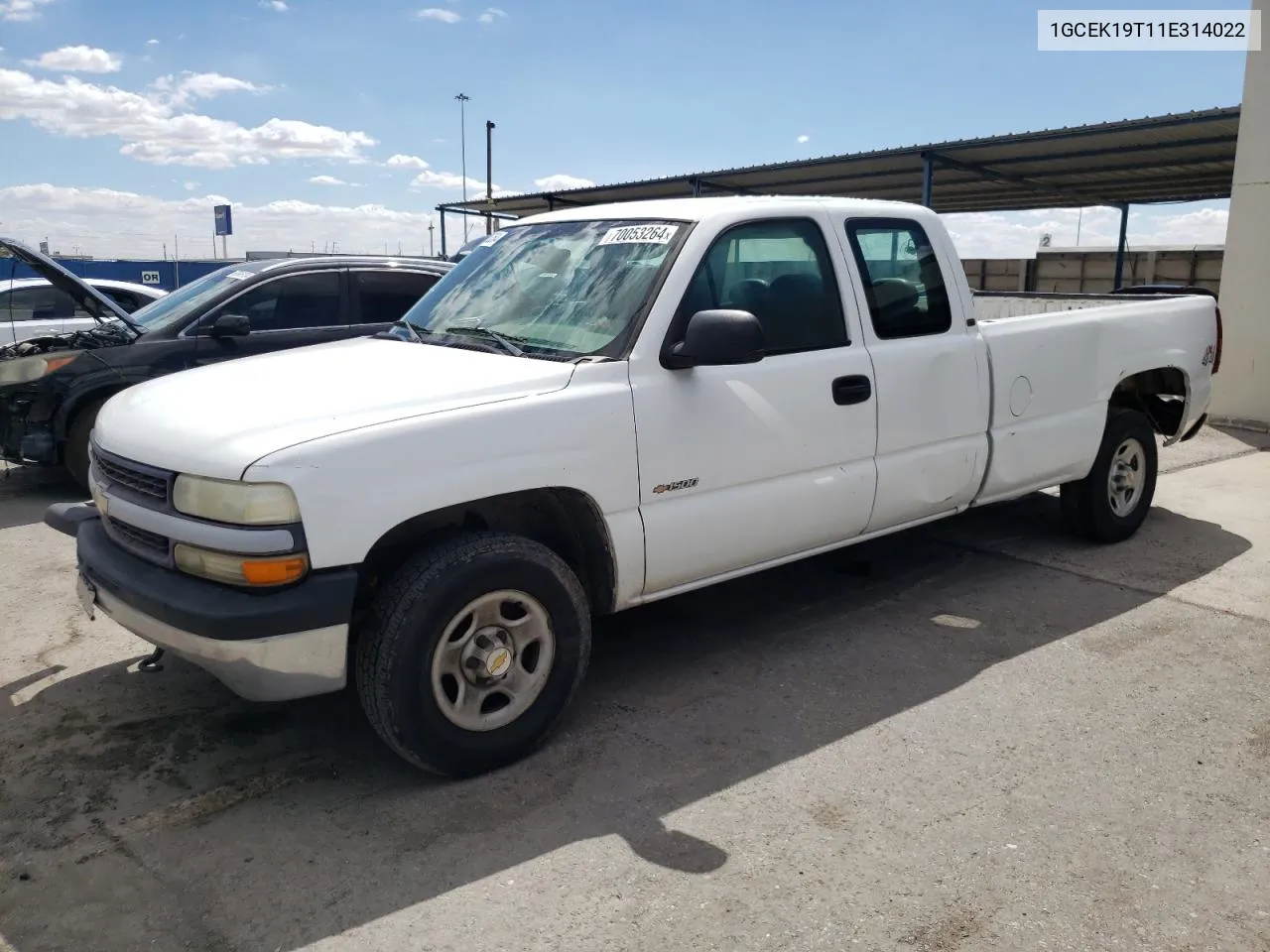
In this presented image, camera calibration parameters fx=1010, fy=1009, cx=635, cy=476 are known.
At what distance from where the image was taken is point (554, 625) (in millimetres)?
3482

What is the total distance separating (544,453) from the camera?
3.38 meters

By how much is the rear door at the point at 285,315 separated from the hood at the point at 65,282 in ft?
2.02

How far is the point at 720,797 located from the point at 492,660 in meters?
0.86

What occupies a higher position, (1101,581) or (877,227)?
(877,227)

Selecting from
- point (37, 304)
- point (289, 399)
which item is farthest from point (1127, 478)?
point (37, 304)

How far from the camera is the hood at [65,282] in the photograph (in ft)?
18.6

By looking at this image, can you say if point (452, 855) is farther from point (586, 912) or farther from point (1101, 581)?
point (1101, 581)

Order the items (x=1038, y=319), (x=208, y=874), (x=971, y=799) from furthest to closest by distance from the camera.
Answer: (x=1038, y=319) < (x=971, y=799) < (x=208, y=874)

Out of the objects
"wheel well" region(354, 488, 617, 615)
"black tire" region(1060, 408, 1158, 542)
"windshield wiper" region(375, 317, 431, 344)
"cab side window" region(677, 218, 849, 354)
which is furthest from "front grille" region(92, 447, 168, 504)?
"black tire" region(1060, 408, 1158, 542)

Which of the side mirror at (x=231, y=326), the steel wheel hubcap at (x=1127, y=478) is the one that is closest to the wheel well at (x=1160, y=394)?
the steel wheel hubcap at (x=1127, y=478)

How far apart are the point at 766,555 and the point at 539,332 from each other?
129 cm

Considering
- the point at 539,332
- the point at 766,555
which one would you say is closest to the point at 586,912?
the point at 766,555

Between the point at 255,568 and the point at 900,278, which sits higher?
the point at 900,278

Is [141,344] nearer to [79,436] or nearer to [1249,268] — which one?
[79,436]
